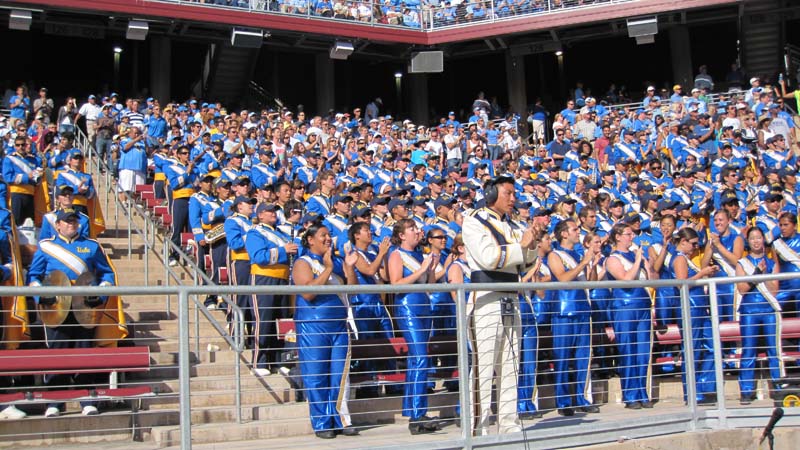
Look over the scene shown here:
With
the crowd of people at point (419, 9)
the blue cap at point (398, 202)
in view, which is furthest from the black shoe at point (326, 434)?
the crowd of people at point (419, 9)

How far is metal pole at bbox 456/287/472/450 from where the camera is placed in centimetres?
655

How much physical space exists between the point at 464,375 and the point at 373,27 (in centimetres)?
2133

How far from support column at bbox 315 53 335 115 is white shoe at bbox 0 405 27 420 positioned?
22.5 metres

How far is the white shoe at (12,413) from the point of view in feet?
24.1

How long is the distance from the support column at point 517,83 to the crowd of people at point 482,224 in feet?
21.3

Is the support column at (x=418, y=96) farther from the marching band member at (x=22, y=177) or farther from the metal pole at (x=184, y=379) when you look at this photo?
the metal pole at (x=184, y=379)

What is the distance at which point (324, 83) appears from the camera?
1169 inches

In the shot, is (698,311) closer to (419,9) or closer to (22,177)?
(22,177)

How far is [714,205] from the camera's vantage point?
51.6 feet

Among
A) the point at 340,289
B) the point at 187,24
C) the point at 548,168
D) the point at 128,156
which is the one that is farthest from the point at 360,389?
the point at 187,24

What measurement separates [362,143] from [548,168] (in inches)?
152

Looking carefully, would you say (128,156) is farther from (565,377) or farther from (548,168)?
(565,377)

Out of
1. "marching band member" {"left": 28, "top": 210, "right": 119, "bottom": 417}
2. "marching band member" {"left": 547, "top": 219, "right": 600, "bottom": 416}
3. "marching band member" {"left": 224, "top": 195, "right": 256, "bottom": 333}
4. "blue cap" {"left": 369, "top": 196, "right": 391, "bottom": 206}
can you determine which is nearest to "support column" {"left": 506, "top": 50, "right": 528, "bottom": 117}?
"blue cap" {"left": 369, "top": 196, "right": 391, "bottom": 206}

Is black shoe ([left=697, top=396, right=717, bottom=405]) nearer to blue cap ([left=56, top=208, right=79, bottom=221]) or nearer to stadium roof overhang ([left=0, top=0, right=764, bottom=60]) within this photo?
blue cap ([left=56, top=208, right=79, bottom=221])
